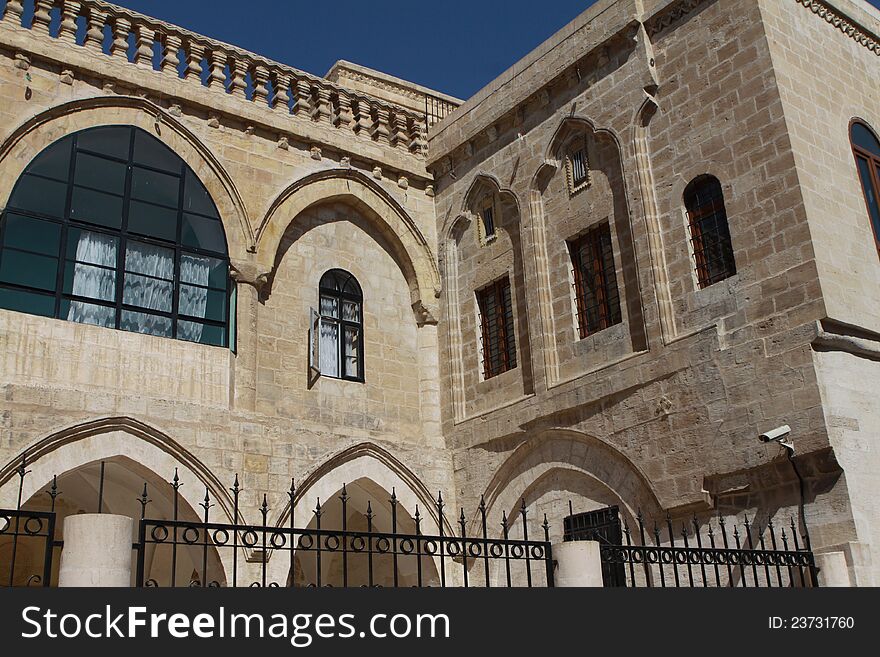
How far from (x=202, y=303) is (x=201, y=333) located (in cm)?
36

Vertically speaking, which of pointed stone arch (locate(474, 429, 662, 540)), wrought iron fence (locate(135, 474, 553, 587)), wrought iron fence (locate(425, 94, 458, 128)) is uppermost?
wrought iron fence (locate(425, 94, 458, 128))

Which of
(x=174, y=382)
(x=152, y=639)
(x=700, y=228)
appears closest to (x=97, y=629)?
(x=152, y=639)

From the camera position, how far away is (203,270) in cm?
1072

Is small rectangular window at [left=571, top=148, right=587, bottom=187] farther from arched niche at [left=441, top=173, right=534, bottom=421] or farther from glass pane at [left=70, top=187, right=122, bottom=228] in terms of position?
glass pane at [left=70, top=187, right=122, bottom=228]

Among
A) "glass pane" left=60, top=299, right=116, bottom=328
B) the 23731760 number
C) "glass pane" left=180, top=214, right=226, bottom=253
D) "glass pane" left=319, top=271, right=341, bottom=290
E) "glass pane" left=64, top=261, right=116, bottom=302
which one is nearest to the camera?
the 23731760 number

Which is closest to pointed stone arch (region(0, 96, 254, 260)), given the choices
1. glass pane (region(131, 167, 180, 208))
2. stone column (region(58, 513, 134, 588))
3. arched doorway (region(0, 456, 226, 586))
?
glass pane (region(131, 167, 180, 208))

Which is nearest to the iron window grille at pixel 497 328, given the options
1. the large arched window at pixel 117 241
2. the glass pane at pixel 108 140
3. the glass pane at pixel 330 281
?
the glass pane at pixel 330 281

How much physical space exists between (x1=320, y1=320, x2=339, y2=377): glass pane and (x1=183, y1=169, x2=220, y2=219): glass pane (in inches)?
76.3

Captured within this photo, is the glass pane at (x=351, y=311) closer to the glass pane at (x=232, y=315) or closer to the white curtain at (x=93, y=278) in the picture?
the glass pane at (x=232, y=315)

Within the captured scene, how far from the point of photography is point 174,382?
1001 centimetres

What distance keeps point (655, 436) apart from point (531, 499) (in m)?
1.98

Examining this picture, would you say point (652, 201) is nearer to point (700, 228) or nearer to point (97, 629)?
point (700, 228)

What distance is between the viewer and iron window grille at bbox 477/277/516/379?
11820 mm

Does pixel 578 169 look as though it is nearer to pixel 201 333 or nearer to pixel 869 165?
pixel 869 165
